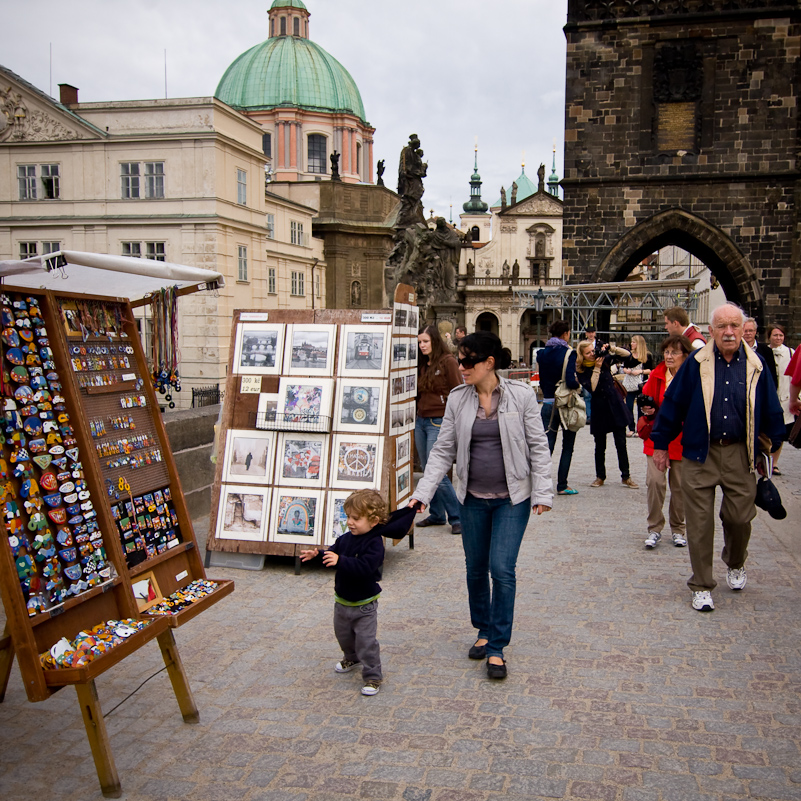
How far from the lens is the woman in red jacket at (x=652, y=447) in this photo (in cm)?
681

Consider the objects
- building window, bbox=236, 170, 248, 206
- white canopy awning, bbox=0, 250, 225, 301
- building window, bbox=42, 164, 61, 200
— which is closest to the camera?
white canopy awning, bbox=0, 250, 225, 301

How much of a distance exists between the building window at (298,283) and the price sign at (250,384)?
37806 millimetres

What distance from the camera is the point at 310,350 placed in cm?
679

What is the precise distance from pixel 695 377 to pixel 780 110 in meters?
19.3

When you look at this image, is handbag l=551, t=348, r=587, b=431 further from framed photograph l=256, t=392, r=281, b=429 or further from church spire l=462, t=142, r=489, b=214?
church spire l=462, t=142, r=489, b=214

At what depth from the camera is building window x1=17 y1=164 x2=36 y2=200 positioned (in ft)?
103

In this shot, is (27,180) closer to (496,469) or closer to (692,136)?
(692,136)

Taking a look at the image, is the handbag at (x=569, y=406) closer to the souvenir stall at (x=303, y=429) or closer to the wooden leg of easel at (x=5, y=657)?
the souvenir stall at (x=303, y=429)

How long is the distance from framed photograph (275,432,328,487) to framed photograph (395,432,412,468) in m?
0.66

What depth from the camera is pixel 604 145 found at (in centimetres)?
2248

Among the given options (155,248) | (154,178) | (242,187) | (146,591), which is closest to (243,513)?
(146,591)

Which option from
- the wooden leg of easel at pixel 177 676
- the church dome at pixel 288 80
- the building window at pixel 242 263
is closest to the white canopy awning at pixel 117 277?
the wooden leg of easel at pixel 177 676

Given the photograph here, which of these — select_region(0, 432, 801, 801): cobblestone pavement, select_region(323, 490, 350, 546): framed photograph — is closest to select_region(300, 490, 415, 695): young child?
select_region(0, 432, 801, 801): cobblestone pavement

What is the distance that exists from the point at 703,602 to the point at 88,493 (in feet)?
13.4
